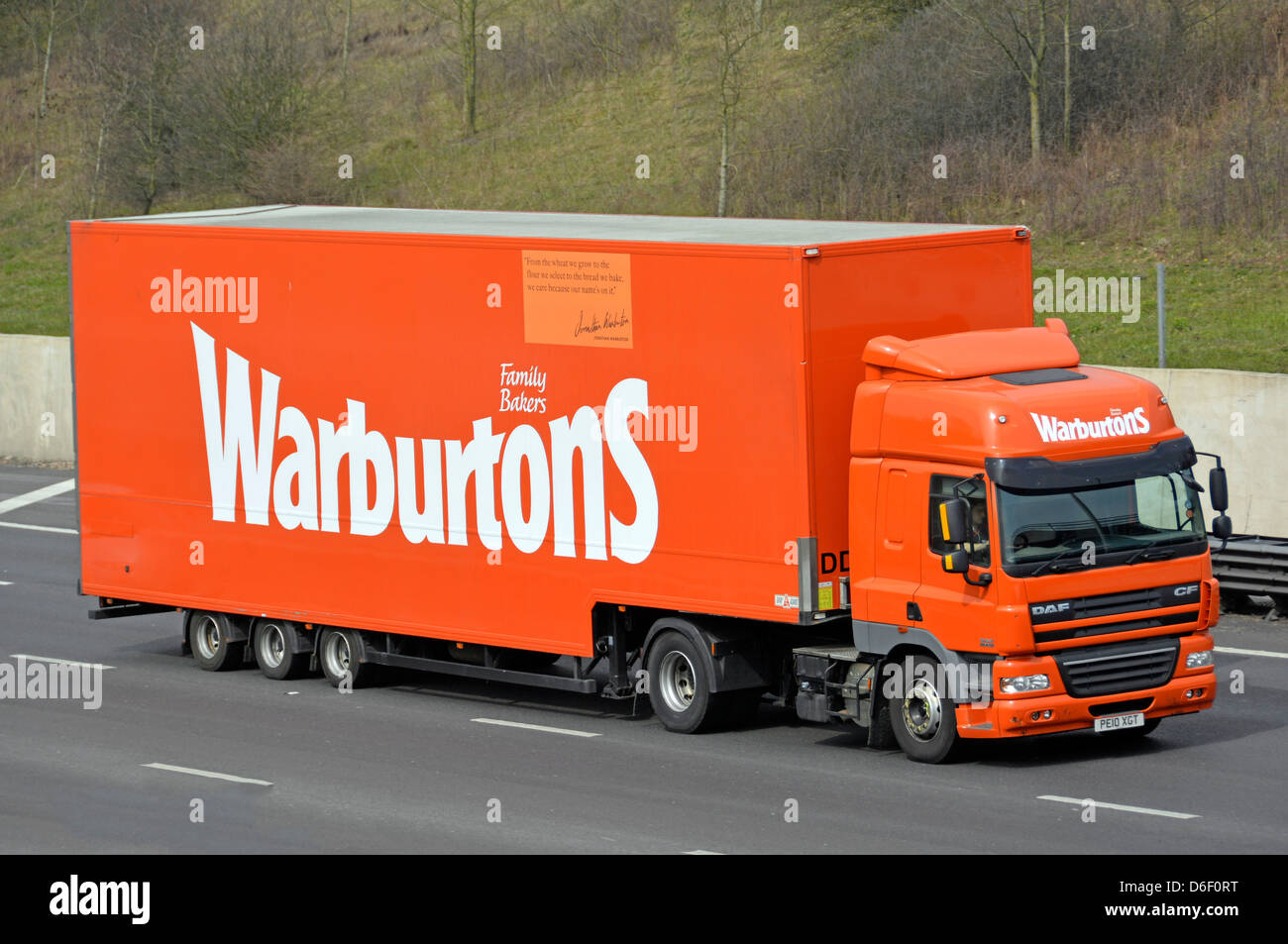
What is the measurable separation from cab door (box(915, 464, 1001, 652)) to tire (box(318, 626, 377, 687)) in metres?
6.05

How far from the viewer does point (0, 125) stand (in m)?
63.6

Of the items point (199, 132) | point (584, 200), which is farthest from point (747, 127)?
point (199, 132)

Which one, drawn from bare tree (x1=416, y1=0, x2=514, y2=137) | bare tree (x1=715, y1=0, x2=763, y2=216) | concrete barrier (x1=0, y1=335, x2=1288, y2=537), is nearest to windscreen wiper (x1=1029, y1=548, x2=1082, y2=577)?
concrete barrier (x1=0, y1=335, x2=1288, y2=537)

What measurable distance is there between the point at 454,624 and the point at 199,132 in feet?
122

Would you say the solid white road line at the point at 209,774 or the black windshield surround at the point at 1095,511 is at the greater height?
the black windshield surround at the point at 1095,511

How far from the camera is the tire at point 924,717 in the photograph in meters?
13.9

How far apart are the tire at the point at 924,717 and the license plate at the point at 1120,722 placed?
3.27ft

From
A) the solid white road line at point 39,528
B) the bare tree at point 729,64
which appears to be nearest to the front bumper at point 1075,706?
the solid white road line at point 39,528

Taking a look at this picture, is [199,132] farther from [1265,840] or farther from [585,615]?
[1265,840]

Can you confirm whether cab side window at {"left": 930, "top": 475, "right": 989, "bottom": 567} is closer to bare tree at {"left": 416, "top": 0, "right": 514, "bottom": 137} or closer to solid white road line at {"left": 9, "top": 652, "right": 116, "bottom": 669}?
solid white road line at {"left": 9, "top": 652, "right": 116, "bottom": 669}

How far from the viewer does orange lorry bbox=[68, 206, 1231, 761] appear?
13.7 metres

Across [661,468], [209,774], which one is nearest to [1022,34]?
[661,468]

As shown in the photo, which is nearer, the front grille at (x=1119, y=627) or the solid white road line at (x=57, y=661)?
the front grille at (x=1119, y=627)

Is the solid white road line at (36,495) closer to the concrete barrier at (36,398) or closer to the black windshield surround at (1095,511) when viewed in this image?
the concrete barrier at (36,398)
